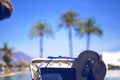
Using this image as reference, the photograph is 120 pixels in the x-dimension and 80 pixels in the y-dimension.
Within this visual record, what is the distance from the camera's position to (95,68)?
773 centimetres

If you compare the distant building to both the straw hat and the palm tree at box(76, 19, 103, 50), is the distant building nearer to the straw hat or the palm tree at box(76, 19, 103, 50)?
the palm tree at box(76, 19, 103, 50)

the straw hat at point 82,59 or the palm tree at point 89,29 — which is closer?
the straw hat at point 82,59

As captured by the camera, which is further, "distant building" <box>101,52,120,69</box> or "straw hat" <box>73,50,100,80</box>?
"distant building" <box>101,52,120,69</box>

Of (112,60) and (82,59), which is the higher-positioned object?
(82,59)

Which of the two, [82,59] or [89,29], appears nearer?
[82,59]

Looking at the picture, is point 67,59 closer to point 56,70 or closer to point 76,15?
point 56,70

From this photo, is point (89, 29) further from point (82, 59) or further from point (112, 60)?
point (82, 59)

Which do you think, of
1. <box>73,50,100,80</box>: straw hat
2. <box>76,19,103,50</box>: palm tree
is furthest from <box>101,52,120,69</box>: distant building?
<box>73,50,100,80</box>: straw hat

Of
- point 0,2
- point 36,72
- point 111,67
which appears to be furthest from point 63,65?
point 111,67

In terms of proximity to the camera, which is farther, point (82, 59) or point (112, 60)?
point (112, 60)

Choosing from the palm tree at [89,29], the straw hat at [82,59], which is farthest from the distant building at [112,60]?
the straw hat at [82,59]

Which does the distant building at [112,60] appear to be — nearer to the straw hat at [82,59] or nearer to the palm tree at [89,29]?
the palm tree at [89,29]

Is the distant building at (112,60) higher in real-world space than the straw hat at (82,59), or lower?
lower

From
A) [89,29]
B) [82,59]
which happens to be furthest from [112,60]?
[82,59]
